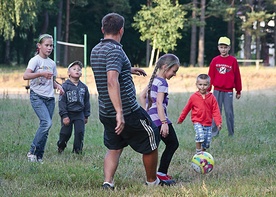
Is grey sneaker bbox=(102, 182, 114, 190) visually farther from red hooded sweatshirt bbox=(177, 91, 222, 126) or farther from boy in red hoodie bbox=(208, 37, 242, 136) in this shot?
boy in red hoodie bbox=(208, 37, 242, 136)

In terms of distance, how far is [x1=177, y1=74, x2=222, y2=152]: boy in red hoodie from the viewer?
374 inches

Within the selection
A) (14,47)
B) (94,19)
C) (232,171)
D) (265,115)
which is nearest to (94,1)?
(94,19)

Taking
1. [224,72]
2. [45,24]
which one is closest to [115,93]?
[224,72]

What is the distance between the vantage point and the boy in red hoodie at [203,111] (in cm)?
Result: 951

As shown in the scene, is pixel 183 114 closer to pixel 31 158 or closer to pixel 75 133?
pixel 75 133

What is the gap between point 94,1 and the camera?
5659 centimetres

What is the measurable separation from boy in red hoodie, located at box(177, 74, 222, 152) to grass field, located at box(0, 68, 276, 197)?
40cm

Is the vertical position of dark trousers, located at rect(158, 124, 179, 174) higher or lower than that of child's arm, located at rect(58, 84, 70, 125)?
lower

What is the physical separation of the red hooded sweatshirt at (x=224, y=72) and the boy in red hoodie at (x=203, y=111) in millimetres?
2949

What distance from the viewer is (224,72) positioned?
12.5 m

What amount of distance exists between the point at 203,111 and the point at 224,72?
3.17 metres

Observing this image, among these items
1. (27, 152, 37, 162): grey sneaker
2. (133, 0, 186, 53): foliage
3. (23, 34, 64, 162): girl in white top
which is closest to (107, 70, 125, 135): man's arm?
(23, 34, 64, 162): girl in white top

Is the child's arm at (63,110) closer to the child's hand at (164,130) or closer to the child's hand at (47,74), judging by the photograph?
the child's hand at (47,74)

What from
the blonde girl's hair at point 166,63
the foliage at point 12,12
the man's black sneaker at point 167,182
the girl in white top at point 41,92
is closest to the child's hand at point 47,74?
the girl in white top at point 41,92
